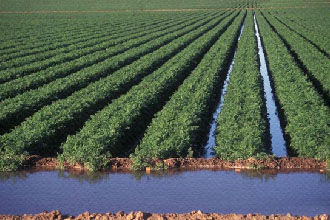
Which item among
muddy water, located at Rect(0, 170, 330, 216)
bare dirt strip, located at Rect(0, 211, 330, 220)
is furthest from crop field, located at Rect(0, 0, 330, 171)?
bare dirt strip, located at Rect(0, 211, 330, 220)

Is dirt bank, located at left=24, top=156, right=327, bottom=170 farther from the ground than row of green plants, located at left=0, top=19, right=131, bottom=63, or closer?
closer

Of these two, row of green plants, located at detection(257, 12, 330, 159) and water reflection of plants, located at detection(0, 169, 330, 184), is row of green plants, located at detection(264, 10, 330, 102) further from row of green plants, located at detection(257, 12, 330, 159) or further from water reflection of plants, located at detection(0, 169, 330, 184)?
water reflection of plants, located at detection(0, 169, 330, 184)

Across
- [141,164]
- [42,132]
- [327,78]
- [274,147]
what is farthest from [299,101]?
[42,132]

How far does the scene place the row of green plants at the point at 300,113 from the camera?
12.6m

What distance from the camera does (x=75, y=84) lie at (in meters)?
20.5

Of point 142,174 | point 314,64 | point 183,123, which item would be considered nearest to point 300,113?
point 183,123

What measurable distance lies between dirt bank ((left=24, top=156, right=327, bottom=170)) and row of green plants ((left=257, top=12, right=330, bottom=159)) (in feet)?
1.32

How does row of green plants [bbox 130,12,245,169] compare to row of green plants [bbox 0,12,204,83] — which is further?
row of green plants [bbox 0,12,204,83]

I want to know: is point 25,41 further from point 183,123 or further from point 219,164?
point 219,164

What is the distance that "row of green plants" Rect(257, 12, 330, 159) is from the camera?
12.6m

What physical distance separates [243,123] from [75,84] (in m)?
8.76

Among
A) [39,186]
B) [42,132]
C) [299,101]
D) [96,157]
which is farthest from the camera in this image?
[299,101]

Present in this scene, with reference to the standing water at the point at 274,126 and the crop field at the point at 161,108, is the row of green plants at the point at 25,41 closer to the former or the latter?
the crop field at the point at 161,108

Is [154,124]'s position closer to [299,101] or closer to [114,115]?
[114,115]
